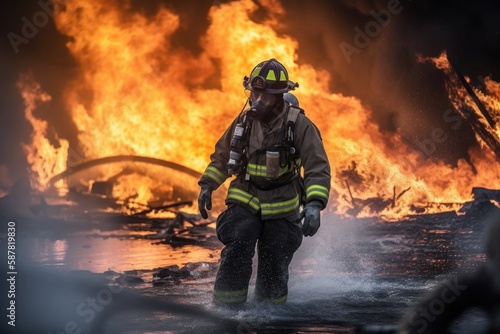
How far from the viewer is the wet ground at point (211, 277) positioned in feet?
10.8

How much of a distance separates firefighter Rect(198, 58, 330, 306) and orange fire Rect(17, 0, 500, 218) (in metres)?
8.29

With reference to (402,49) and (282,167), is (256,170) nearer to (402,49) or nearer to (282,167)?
(282,167)

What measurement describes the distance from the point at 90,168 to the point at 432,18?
674 centimetres

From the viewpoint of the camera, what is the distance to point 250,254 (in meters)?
5.72

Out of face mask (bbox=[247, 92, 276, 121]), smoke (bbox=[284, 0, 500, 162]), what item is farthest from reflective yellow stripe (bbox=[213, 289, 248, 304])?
smoke (bbox=[284, 0, 500, 162])

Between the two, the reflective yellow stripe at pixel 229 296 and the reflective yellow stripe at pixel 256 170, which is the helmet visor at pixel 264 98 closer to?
the reflective yellow stripe at pixel 256 170

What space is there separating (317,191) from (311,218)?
25 centimetres

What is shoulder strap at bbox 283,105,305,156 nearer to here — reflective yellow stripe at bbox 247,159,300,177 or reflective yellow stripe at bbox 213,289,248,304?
reflective yellow stripe at bbox 247,159,300,177

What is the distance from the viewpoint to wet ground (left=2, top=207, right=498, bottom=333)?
129 inches

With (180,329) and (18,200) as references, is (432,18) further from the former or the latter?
(180,329)

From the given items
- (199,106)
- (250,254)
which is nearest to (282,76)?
(250,254)

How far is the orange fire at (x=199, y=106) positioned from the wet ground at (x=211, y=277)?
123 centimetres

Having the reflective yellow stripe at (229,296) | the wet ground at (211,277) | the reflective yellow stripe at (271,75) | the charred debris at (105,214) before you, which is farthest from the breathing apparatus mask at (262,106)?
the charred debris at (105,214)

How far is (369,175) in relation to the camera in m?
14.4
